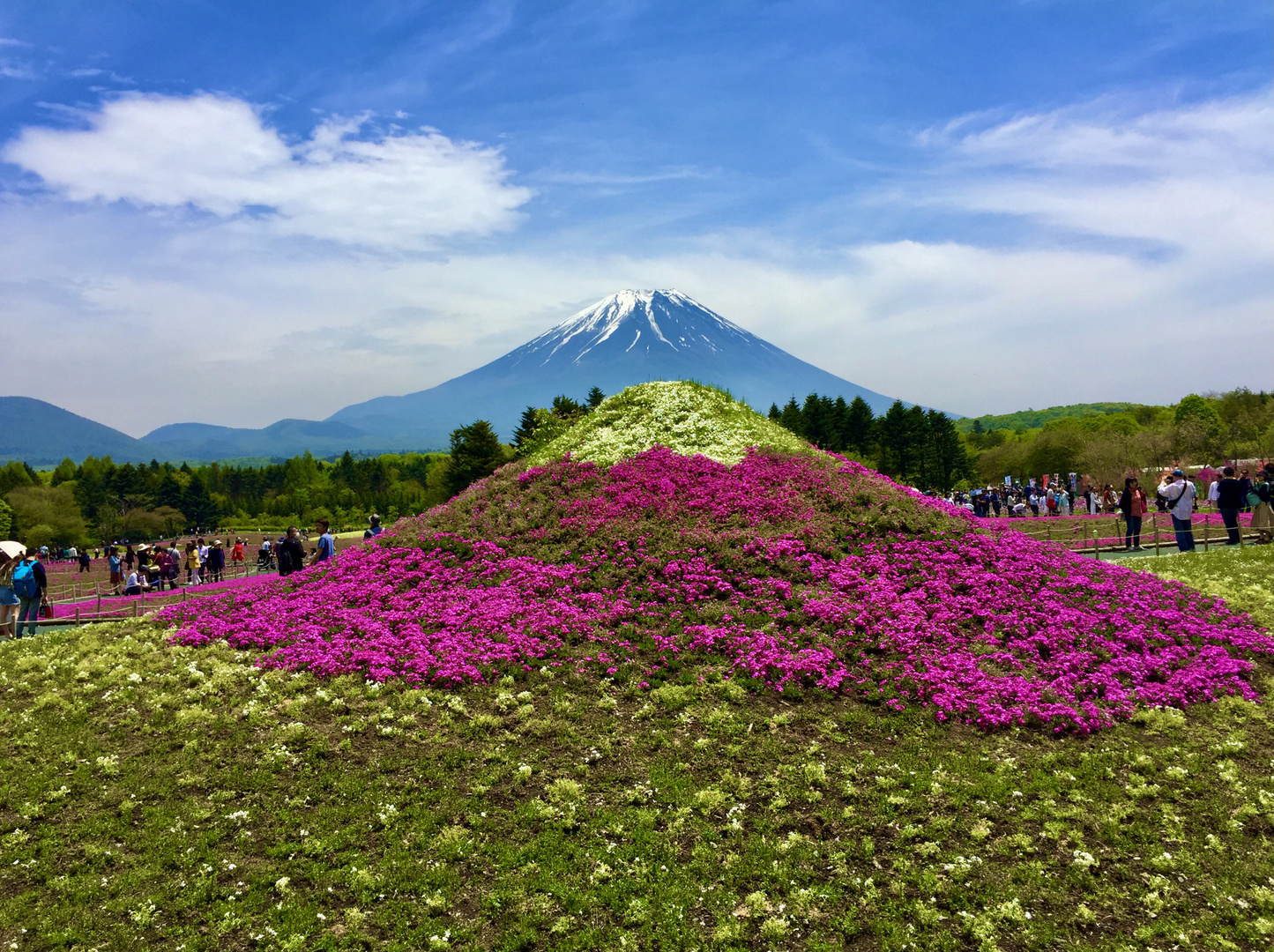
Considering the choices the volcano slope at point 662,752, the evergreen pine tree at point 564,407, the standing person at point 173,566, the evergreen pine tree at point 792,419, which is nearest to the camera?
the volcano slope at point 662,752

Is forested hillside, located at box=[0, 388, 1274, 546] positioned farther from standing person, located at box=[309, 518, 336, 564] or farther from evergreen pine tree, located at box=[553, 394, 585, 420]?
standing person, located at box=[309, 518, 336, 564]

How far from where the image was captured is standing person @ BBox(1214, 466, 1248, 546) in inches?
869

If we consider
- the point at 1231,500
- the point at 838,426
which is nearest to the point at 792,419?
the point at 838,426

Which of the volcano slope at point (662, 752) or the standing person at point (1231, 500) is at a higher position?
the standing person at point (1231, 500)

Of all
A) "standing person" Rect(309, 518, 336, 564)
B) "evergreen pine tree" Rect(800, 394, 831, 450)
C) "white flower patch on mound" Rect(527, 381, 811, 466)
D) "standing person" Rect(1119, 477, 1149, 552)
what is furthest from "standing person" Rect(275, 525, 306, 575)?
"evergreen pine tree" Rect(800, 394, 831, 450)

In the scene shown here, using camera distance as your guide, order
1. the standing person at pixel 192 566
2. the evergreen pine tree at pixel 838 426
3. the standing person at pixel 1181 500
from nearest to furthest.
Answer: the standing person at pixel 1181 500
the standing person at pixel 192 566
the evergreen pine tree at pixel 838 426

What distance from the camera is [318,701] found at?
37.5 ft

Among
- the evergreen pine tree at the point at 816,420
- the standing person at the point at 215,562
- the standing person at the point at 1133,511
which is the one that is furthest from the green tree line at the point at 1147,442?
A: the standing person at the point at 215,562

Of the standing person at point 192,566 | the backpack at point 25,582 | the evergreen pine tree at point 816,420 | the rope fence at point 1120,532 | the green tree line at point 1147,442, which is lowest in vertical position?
the rope fence at point 1120,532

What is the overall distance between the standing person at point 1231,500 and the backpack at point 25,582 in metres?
33.4

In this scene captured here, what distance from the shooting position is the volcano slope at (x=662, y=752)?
23.7ft

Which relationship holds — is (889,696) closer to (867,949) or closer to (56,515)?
(867,949)

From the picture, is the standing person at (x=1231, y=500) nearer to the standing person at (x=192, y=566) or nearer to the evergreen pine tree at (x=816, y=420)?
the standing person at (x=192, y=566)

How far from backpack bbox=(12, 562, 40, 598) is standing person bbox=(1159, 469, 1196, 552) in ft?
103
